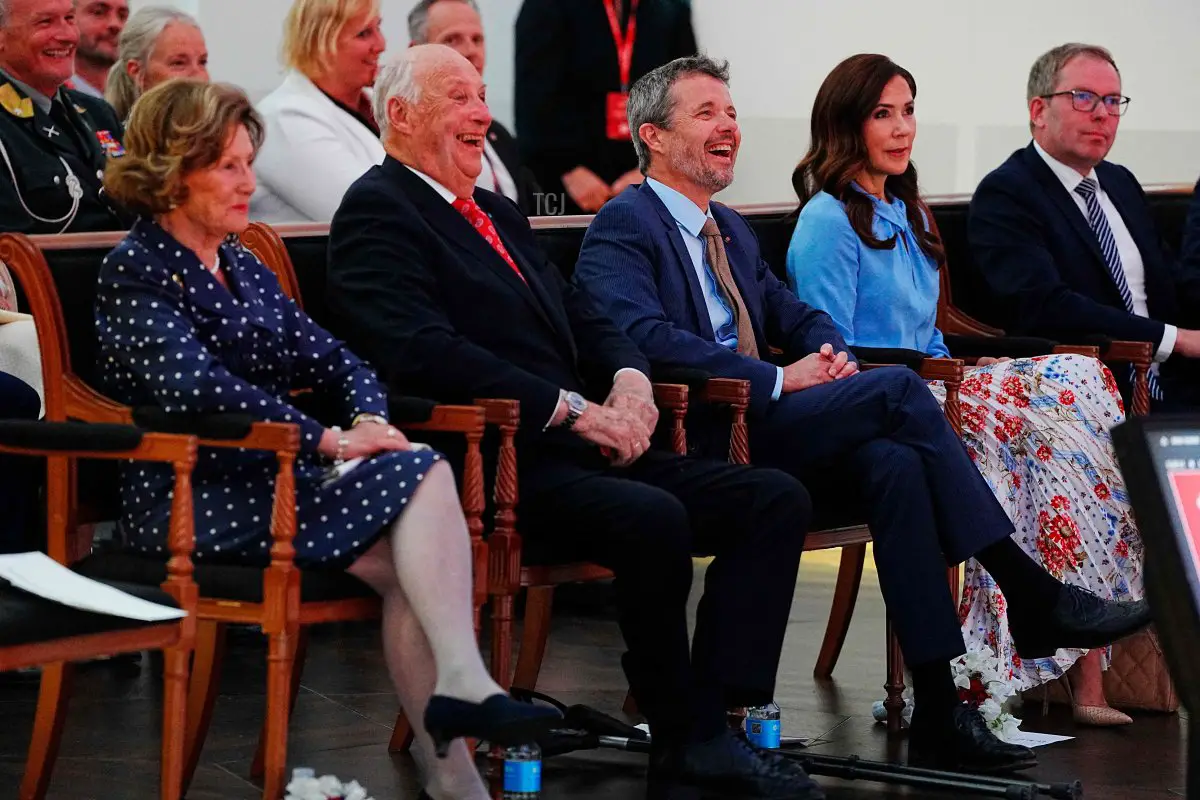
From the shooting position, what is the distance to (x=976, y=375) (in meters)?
3.75

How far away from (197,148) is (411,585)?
0.73m

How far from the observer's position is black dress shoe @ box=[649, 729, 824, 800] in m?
2.85

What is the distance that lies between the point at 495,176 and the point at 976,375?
1.54m

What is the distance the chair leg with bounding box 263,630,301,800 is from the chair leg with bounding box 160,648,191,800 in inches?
5.6

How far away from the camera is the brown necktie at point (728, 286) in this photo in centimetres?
356

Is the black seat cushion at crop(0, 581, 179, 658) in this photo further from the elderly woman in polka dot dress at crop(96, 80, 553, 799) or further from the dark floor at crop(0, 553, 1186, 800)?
the dark floor at crop(0, 553, 1186, 800)

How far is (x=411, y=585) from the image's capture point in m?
2.55

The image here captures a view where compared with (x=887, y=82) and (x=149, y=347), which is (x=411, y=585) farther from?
(x=887, y=82)

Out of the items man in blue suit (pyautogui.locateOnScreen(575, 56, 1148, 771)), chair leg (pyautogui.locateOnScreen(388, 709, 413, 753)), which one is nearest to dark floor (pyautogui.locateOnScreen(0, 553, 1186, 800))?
chair leg (pyautogui.locateOnScreen(388, 709, 413, 753))

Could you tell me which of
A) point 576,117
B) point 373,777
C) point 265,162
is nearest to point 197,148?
point 373,777

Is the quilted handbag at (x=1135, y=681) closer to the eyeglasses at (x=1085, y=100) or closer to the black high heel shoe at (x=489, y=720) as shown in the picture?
the eyeglasses at (x=1085, y=100)

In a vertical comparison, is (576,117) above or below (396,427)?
above

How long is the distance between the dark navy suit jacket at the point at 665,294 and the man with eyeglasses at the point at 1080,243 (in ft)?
2.55

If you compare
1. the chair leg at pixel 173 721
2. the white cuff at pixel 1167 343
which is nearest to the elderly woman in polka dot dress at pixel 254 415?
the chair leg at pixel 173 721
